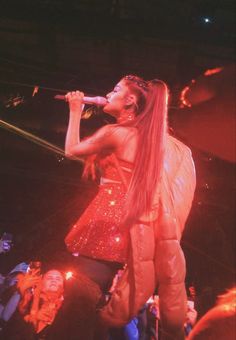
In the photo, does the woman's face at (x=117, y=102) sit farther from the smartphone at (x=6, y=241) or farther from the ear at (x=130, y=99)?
the smartphone at (x=6, y=241)

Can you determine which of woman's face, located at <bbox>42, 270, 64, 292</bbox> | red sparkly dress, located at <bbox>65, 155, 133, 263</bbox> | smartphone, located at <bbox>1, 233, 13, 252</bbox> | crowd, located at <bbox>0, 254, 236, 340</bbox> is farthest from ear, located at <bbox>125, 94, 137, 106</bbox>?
smartphone, located at <bbox>1, 233, 13, 252</bbox>

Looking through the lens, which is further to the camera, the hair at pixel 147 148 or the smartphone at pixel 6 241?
the smartphone at pixel 6 241

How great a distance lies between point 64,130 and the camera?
761cm

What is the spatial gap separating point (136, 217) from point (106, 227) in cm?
26

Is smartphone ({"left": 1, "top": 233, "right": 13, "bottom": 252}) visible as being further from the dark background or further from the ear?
the ear

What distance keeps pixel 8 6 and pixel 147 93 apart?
11.5 feet

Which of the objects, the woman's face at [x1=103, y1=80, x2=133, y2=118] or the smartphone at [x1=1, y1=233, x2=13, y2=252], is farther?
the smartphone at [x1=1, y1=233, x2=13, y2=252]

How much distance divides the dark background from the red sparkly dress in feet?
3.15

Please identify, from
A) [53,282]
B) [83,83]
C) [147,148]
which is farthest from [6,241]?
[147,148]

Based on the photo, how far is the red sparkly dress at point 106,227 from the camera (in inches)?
85.5

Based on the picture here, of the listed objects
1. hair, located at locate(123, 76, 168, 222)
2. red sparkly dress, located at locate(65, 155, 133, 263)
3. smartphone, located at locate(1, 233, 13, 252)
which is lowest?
smartphone, located at locate(1, 233, 13, 252)

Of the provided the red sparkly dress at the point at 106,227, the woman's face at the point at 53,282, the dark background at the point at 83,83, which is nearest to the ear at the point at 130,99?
the red sparkly dress at the point at 106,227

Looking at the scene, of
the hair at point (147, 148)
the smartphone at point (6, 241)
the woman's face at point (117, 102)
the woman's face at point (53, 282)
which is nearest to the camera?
the hair at point (147, 148)

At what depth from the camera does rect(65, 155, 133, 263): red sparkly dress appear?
2.17 metres
